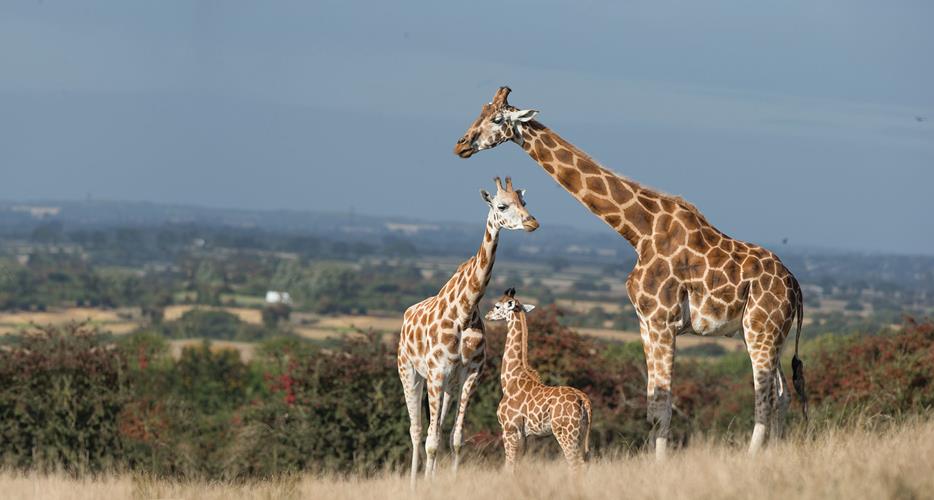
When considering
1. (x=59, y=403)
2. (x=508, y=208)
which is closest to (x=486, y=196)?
(x=508, y=208)

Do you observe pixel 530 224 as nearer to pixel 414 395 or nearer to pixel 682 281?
pixel 682 281

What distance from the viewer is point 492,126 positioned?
1364cm

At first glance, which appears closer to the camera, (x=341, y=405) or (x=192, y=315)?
(x=341, y=405)

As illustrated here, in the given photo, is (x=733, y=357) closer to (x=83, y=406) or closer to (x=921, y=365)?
(x=921, y=365)

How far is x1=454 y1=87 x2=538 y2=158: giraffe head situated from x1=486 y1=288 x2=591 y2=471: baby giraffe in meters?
1.92

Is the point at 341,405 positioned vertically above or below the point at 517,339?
below

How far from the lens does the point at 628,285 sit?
13.4 m

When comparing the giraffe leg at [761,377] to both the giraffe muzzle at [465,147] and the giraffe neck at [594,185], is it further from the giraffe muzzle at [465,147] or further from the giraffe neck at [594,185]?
the giraffe muzzle at [465,147]

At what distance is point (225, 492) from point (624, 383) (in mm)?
15778

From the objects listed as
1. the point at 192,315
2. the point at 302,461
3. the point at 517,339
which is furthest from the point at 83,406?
the point at 192,315

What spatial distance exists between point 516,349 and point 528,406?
0.93m

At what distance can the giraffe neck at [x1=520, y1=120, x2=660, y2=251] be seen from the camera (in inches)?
536

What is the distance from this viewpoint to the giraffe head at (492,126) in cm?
1366

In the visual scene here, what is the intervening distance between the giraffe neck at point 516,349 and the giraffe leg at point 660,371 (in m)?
1.97
